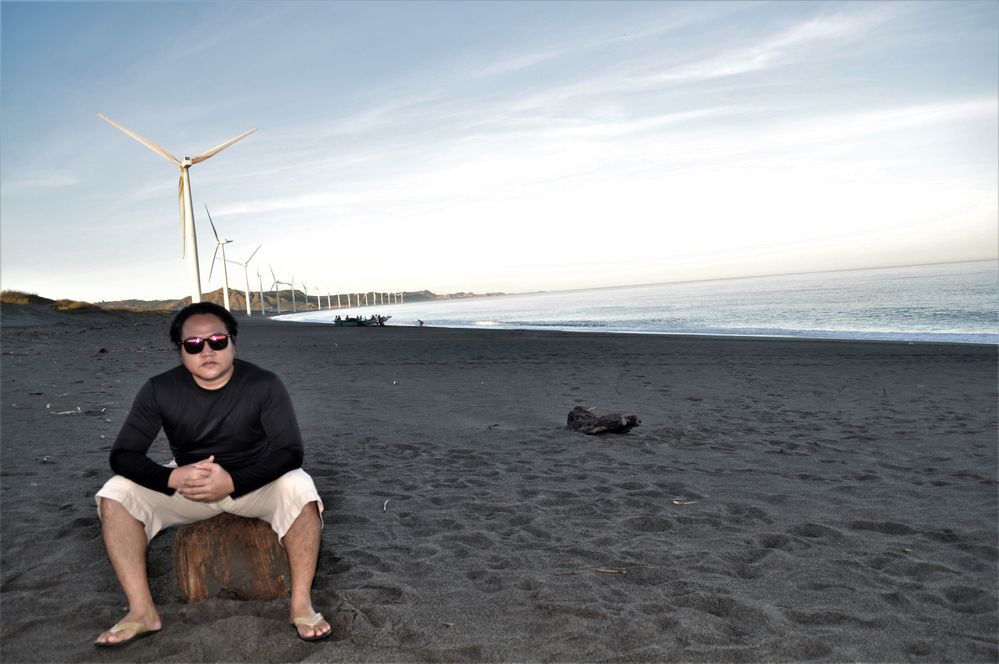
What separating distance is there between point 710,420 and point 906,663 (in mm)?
6943

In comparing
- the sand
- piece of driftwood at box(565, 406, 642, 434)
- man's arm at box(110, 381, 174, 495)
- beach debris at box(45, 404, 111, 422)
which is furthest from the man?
beach debris at box(45, 404, 111, 422)

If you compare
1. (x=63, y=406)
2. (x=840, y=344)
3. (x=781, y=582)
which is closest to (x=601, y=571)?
(x=781, y=582)

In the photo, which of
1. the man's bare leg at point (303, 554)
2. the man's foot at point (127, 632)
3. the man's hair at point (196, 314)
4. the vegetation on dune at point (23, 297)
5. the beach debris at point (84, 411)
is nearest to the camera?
the man's foot at point (127, 632)

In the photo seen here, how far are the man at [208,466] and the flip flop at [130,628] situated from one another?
1 cm

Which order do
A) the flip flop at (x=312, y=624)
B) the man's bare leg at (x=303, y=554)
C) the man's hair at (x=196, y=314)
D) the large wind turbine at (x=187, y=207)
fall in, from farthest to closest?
the large wind turbine at (x=187, y=207) < the man's hair at (x=196, y=314) < the man's bare leg at (x=303, y=554) < the flip flop at (x=312, y=624)

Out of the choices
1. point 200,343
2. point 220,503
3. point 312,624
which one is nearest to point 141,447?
point 220,503

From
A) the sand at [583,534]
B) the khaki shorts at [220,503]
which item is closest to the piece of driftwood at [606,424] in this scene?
the sand at [583,534]

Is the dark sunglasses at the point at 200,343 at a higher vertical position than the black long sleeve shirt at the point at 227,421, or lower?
higher

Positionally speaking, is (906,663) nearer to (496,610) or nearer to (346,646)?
(496,610)

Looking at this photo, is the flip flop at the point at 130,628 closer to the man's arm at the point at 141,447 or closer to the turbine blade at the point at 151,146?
the man's arm at the point at 141,447

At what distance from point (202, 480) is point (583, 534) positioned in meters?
3.10

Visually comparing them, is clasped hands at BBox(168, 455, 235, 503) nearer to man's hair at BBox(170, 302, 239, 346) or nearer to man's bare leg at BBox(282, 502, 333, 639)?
man's bare leg at BBox(282, 502, 333, 639)

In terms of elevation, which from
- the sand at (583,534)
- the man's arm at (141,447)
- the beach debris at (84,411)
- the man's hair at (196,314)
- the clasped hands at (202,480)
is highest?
the man's hair at (196,314)

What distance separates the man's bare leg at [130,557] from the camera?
3.69m
